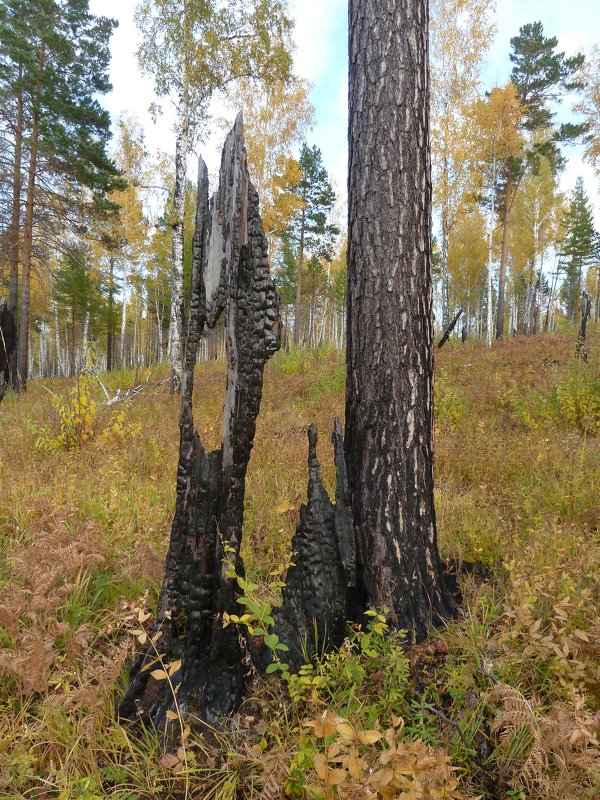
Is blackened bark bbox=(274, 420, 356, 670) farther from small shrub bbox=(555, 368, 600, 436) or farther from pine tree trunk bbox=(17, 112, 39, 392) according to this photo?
pine tree trunk bbox=(17, 112, 39, 392)

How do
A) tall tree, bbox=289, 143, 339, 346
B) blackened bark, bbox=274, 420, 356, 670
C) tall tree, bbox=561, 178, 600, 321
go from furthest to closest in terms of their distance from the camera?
1. tall tree, bbox=561, 178, 600, 321
2. tall tree, bbox=289, 143, 339, 346
3. blackened bark, bbox=274, 420, 356, 670

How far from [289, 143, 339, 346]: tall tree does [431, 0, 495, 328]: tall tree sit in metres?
7.58

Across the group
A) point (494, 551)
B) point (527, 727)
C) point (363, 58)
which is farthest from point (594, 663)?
point (363, 58)

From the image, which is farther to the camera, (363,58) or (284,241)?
(284,241)

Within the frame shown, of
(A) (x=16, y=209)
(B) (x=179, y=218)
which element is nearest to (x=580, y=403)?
(B) (x=179, y=218)

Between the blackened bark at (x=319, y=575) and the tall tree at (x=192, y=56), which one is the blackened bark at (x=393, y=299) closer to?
the blackened bark at (x=319, y=575)

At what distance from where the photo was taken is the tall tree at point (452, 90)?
14905 millimetres

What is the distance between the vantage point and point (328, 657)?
1939mm

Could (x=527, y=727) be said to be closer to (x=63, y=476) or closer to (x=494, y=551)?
(x=494, y=551)

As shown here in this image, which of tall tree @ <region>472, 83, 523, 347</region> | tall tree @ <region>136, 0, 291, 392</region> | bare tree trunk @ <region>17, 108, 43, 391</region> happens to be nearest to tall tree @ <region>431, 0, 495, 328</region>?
tall tree @ <region>472, 83, 523, 347</region>

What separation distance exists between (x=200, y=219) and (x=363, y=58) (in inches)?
49.2

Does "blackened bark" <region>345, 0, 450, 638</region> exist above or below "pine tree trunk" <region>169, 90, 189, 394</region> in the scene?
below

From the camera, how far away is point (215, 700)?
1.86 meters

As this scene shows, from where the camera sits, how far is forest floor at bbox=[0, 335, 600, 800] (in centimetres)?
147
